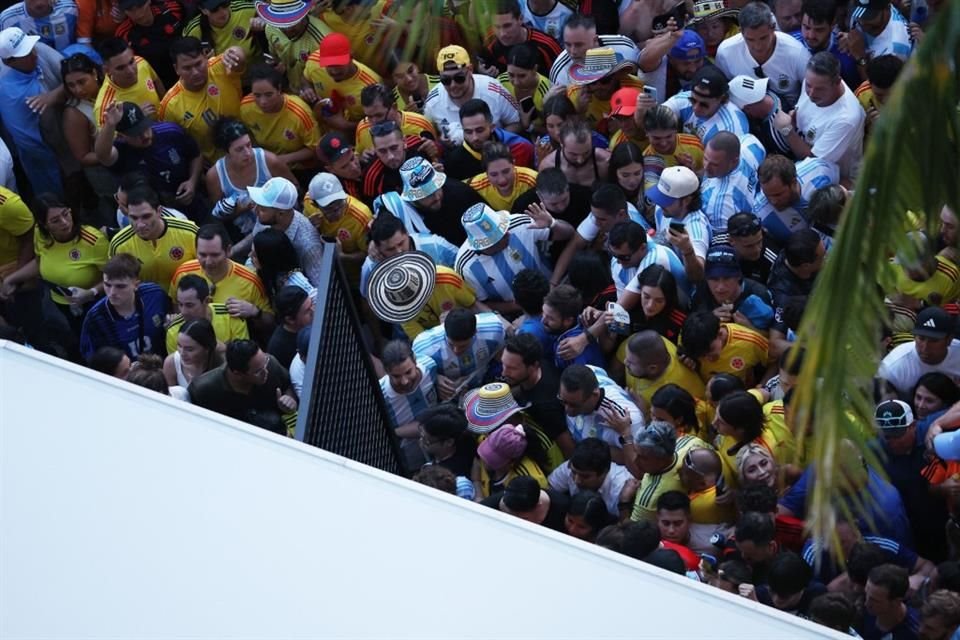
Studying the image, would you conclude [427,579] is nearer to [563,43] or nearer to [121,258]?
[121,258]

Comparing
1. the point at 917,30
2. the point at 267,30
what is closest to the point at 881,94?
the point at 917,30

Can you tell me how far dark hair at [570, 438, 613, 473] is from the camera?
624cm

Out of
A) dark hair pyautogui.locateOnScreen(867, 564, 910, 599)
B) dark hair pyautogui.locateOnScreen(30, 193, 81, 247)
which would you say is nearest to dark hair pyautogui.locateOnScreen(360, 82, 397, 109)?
dark hair pyautogui.locateOnScreen(30, 193, 81, 247)

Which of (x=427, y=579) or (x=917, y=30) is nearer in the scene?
(x=427, y=579)

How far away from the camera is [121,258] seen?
7.76 m

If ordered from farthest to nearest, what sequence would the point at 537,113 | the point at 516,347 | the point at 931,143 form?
the point at 537,113, the point at 516,347, the point at 931,143

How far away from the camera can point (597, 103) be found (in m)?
8.41

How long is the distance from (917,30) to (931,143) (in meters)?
5.50

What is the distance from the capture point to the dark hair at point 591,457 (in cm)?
624

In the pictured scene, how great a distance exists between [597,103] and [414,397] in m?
2.24

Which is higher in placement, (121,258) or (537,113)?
(537,113)

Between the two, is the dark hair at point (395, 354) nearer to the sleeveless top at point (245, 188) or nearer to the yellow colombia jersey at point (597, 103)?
the sleeveless top at point (245, 188)

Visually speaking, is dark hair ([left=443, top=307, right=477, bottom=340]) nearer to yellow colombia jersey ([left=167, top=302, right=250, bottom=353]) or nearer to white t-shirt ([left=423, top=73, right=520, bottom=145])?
yellow colombia jersey ([left=167, top=302, right=250, bottom=353])

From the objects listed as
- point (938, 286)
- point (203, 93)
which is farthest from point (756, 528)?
point (203, 93)
